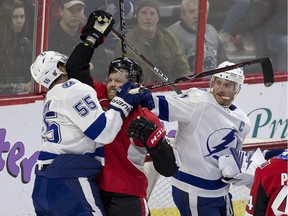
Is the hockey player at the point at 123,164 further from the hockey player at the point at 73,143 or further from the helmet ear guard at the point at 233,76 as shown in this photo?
the helmet ear guard at the point at 233,76

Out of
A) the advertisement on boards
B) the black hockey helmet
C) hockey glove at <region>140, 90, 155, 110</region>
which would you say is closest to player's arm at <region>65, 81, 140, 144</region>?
hockey glove at <region>140, 90, 155, 110</region>

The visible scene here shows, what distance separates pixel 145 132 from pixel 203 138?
0.67 m

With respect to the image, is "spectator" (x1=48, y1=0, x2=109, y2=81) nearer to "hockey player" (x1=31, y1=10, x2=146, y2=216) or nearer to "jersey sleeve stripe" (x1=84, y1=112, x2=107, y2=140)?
"hockey player" (x1=31, y1=10, x2=146, y2=216)

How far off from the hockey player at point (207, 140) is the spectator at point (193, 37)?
142 centimetres

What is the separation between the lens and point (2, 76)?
21.2 ft

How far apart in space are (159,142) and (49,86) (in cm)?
55

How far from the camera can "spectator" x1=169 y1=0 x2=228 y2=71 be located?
7039 mm

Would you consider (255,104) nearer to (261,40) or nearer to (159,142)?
(261,40)

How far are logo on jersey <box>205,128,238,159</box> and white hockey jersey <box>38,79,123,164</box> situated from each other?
0.69 meters

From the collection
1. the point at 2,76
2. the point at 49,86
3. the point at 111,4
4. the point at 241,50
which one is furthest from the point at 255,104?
the point at 49,86

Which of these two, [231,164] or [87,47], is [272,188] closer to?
[231,164]

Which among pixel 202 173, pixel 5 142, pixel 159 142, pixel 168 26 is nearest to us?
pixel 159 142

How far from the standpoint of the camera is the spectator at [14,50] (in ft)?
21.1

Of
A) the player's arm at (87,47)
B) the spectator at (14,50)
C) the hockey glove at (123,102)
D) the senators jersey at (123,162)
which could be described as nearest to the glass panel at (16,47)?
the spectator at (14,50)
